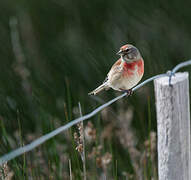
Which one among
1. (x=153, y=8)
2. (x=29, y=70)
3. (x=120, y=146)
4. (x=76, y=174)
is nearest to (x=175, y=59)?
(x=153, y=8)

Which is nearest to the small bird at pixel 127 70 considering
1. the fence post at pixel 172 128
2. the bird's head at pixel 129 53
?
the bird's head at pixel 129 53

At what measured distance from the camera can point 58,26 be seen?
3.48 meters

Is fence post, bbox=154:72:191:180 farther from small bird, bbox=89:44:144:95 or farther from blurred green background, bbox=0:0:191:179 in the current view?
blurred green background, bbox=0:0:191:179

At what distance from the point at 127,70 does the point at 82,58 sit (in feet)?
4.66

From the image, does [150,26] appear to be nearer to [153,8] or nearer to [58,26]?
[153,8]

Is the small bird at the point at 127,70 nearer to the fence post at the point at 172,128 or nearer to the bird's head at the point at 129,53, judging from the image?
the bird's head at the point at 129,53

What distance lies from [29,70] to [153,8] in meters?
1.15

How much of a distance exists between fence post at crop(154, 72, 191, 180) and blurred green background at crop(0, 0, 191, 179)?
2.45 ft

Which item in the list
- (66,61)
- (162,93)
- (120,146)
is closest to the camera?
(162,93)

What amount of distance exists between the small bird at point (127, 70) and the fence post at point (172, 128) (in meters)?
0.30

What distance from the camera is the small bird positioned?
1509 millimetres

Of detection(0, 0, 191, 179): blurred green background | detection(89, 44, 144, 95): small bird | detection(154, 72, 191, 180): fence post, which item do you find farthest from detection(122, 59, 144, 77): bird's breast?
detection(0, 0, 191, 179): blurred green background

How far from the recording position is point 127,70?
153 cm

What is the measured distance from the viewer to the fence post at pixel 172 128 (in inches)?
46.3
